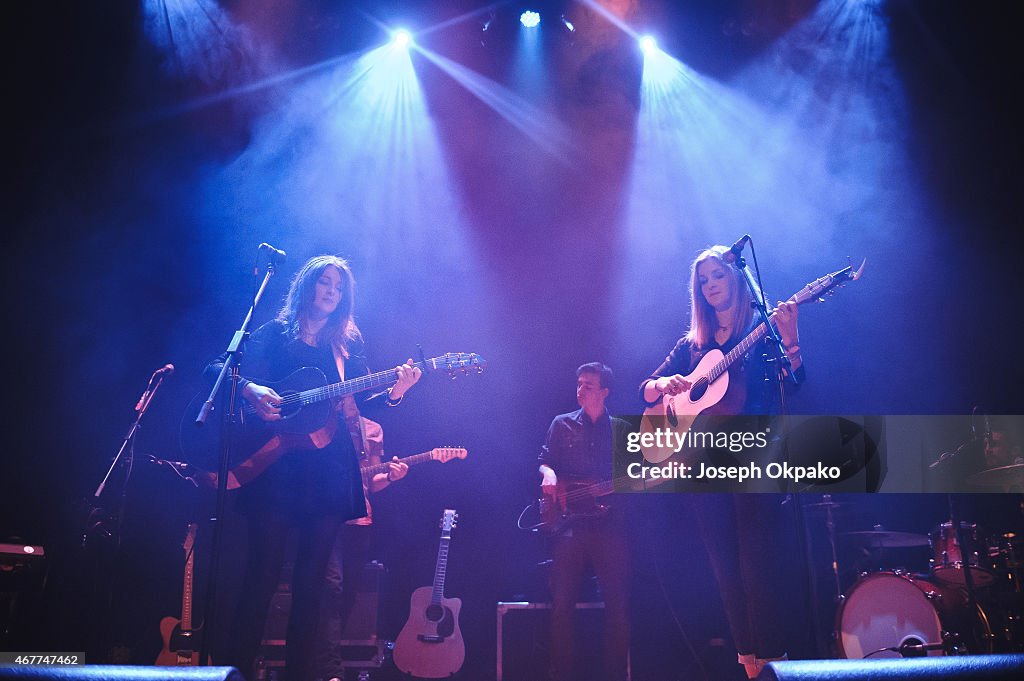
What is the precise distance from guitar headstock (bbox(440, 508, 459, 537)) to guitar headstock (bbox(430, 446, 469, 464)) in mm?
337

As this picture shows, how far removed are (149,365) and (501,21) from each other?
3370 mm

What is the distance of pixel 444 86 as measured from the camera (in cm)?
551


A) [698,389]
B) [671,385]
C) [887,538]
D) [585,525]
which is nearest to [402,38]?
[671,385]

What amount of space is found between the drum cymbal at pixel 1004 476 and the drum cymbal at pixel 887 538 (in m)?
0.49

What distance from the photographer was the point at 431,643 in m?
4.50

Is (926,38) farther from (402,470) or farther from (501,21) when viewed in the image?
(402,470)

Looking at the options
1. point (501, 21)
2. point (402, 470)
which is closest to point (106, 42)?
point (501, 21)

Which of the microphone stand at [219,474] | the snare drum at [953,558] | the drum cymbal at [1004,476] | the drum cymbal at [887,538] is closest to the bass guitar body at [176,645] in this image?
the microphone stand at [219,474]

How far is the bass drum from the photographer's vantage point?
4000 millimetres

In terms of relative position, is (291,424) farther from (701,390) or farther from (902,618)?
(902,618)

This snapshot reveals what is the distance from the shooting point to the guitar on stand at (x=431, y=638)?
14.7 ft

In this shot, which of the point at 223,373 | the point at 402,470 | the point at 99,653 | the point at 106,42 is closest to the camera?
the point at 223,373

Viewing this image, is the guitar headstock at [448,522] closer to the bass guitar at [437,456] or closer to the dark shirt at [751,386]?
the bass guitar at [437,456]

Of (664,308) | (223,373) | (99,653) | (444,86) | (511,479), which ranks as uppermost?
(444,86)
